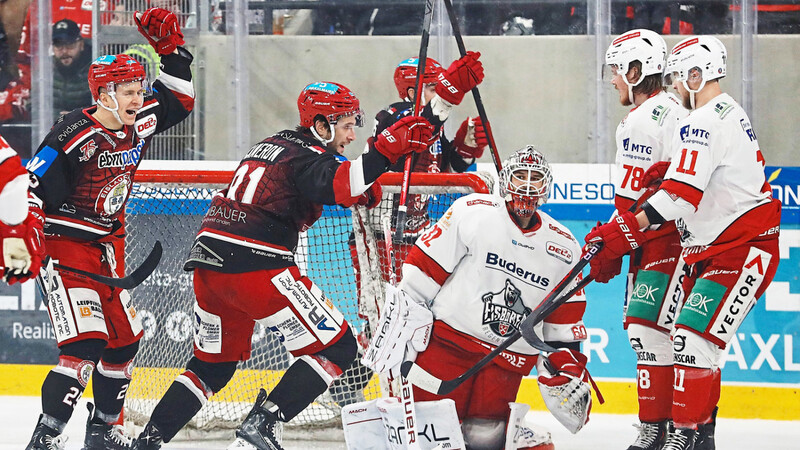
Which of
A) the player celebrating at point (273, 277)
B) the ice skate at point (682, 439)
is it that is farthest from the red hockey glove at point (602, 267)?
the player celebrating at point (273, 277)

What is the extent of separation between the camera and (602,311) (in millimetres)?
4992

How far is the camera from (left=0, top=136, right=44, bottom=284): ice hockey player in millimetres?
2699

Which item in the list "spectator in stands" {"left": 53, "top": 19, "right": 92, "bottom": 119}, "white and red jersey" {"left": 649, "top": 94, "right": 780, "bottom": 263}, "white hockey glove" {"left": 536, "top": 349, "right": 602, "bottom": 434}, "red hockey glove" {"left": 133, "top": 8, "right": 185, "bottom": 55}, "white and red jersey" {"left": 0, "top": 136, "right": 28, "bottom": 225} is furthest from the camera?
"spectator in stands" {"left": 53, "top": 19, "right": 92, "bottom": 119}

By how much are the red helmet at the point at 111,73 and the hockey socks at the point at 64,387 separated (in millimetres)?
843

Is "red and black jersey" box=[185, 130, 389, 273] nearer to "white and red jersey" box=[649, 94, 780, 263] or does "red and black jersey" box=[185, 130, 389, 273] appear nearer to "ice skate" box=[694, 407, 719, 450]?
"white and red jersey" box=[649, 94, 780, 263]

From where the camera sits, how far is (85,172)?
12.0 feet

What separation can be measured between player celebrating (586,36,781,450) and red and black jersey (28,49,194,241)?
151 cm

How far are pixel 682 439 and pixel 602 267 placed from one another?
58 centimetres

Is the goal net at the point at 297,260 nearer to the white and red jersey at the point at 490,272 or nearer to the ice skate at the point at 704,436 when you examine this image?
the white and red jersey at the point at 490,272

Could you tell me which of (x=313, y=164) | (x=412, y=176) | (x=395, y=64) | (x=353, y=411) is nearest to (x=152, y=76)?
(x=395, y=64)

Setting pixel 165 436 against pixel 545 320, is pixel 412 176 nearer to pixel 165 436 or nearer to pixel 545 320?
pixel 545 320

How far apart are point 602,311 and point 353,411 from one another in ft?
6.18

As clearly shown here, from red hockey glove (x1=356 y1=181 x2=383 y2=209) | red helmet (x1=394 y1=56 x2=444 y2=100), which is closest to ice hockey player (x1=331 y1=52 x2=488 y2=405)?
red helmet (x1=394 y1=56 x2=444 y2=100)

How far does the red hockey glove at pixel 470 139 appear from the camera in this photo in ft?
14.7
